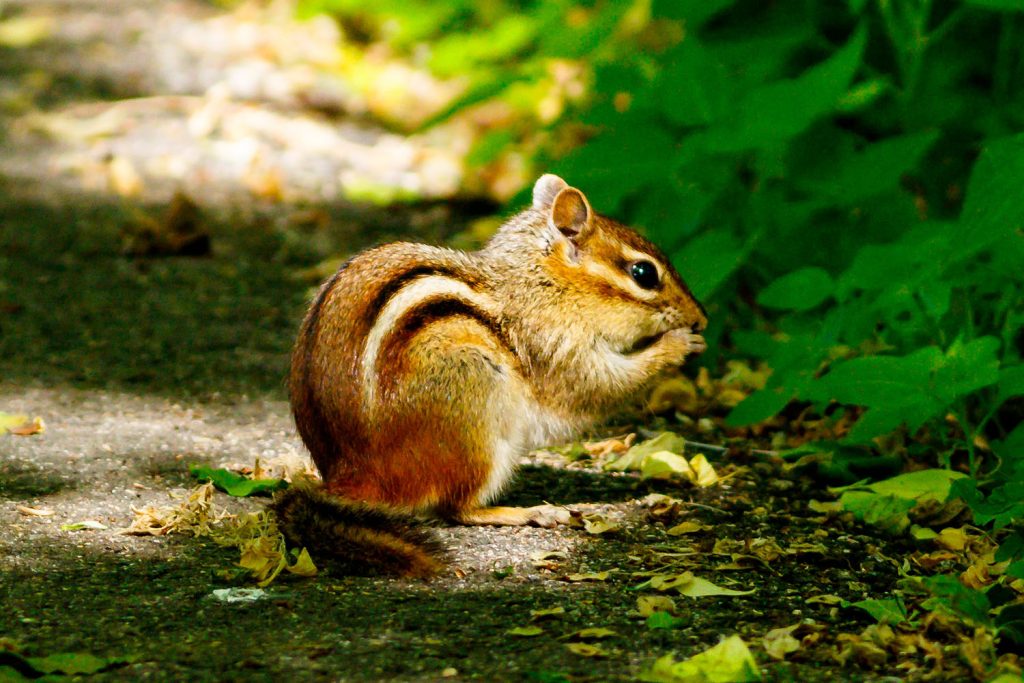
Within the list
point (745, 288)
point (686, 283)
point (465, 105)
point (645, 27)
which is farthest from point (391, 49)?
point (686, 283)

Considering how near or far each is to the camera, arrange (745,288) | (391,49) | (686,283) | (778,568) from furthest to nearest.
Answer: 1. (391,49)
2. (745,288)
3. (686,283)
4. (778,568)

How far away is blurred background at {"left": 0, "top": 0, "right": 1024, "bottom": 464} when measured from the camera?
12.1ft

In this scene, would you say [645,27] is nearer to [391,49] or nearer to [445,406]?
[391,49]

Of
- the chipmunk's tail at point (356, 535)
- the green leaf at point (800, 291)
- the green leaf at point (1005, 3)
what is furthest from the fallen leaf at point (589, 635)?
the green leaf at point (1005, 3)

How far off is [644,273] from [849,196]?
0.86 m

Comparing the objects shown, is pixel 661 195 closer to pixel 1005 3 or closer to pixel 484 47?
pixel 1005 3

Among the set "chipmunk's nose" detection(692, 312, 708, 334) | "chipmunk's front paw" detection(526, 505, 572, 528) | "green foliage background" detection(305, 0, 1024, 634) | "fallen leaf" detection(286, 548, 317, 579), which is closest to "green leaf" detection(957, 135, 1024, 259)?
"green foliage background" detection(305, 0, 1024, 634)

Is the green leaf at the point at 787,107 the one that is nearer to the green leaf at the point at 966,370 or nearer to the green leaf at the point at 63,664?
the green leaf at the point at 966,370

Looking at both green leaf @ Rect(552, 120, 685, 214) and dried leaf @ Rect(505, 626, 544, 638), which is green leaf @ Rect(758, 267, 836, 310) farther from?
dried leaf @ Rect(505, 626, 544, 638)

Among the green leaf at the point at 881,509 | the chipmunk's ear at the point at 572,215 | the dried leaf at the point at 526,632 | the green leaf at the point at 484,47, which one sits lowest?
the dried leaf at the point at 526,632

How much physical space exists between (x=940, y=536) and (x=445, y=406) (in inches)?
50.2

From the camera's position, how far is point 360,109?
28.5ft

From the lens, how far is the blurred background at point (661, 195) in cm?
369

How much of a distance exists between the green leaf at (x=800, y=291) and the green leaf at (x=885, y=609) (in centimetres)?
100
